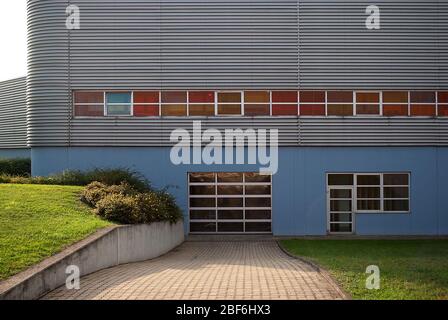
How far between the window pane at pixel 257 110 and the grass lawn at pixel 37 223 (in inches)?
316

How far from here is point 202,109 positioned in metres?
24.3

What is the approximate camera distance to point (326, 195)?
24.2 metres

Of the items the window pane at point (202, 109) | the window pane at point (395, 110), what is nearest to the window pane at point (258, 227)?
the window pane at point (202, 109)

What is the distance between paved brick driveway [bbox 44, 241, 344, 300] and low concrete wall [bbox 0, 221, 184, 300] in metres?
0.26

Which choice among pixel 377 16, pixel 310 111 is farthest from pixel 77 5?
pixel 377 16

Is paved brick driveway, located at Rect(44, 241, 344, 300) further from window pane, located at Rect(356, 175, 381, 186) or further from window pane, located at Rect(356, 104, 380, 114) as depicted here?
window pane, located at Rect(356, 104, 380, 114)

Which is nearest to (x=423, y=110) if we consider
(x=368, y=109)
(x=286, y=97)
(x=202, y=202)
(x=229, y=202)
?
(x=368, y=109)

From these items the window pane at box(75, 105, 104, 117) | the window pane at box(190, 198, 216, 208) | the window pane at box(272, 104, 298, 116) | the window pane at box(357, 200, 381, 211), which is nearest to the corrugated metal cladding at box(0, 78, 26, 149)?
the window pane at box(75, 105, 104, 117)

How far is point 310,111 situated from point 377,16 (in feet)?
15.7

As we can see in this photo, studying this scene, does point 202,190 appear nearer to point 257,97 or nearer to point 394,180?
point 257,97

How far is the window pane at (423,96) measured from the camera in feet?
80.3

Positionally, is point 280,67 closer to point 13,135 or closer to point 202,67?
point 202,67

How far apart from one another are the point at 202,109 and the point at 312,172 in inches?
201

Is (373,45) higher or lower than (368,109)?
higher
